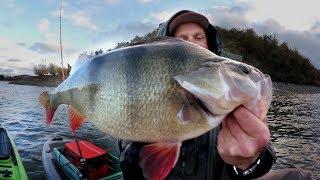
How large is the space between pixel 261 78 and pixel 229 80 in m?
0.18

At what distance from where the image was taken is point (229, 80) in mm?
1886

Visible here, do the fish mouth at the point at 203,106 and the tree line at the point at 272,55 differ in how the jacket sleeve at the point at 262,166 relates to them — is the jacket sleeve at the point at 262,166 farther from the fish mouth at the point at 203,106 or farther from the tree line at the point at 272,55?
the tree line at the point at 272,55

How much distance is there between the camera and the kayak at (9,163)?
316 inches

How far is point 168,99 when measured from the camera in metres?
1.87

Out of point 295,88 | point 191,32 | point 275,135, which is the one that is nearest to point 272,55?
point 295,88

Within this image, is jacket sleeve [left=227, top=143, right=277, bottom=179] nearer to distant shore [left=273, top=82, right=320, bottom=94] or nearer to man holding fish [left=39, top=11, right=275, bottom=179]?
man holding fish [left=39, top=11, right=275, bottom=179]

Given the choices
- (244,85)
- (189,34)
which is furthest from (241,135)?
(189,34)

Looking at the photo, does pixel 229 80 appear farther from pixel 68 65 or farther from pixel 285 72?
pixel 285 72

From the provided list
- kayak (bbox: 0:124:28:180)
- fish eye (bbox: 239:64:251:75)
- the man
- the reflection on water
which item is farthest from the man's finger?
the reflection on water

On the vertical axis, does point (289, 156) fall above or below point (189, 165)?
below

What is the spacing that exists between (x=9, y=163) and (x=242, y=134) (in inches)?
304

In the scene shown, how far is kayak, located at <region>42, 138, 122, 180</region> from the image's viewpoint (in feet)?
27.5

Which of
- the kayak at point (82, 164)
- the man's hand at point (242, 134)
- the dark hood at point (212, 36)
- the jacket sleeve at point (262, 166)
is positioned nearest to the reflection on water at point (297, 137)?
the kayak at point (82, 164)

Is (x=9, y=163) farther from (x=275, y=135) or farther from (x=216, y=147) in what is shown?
(x=275, y=135)
